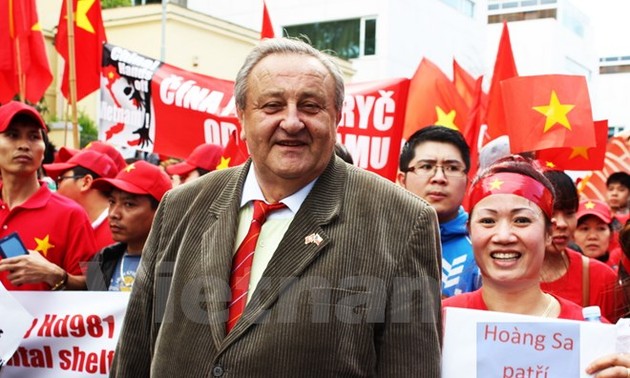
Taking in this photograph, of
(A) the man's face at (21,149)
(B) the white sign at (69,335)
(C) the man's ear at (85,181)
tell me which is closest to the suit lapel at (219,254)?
(B) the white sign at (69,335)

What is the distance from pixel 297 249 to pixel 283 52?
0.59 m

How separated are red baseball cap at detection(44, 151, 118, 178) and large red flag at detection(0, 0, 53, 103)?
1.99 metres

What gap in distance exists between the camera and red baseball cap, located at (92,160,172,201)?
14.9ft

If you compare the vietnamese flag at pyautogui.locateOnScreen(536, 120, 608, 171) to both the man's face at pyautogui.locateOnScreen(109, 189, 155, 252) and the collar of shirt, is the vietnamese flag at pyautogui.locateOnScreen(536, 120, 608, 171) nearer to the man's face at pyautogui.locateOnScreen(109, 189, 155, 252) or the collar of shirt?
the man's face at pyautogui.locateOnScreen(109, 189, 155, 252)

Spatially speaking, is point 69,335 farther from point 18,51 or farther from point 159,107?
point 18,51

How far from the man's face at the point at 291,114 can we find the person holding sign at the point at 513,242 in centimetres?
75

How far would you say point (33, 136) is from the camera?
15.1 ft

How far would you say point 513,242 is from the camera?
2.95 meters

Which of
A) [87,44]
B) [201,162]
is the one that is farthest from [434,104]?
[87,44]

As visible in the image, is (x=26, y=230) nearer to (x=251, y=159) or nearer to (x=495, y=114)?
(x=251, y=159)

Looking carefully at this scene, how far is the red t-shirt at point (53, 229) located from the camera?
14.1ft

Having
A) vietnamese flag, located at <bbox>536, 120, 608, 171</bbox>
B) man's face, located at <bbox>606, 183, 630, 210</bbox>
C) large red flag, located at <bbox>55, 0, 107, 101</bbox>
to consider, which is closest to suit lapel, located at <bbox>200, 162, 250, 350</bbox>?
vietnamese flag, located at <bbox>536, 120, 608, 171</bbox>

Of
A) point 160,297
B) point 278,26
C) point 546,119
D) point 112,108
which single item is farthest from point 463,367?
point 278,26

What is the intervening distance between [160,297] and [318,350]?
0.60 m
